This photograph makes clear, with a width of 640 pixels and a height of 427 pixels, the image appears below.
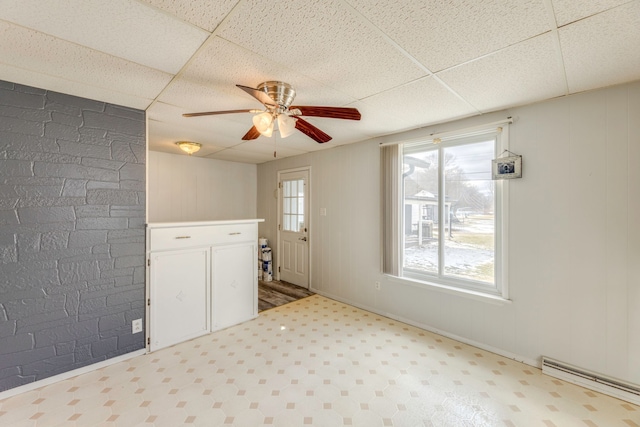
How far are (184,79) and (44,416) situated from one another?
8.00ft

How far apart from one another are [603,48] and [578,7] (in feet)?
1.76

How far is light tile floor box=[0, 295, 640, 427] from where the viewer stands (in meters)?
1.71

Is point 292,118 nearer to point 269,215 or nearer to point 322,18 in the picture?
point 322,18

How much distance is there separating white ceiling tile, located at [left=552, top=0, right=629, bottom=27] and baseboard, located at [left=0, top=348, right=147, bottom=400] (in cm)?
379

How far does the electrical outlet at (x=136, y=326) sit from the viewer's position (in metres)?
2.45

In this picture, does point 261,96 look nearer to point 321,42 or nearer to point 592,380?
point 321,42

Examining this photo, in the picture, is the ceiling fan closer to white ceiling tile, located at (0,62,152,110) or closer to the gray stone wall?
white ceiling tile, located at (0,62,152,110)

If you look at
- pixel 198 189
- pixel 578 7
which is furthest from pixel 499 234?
pixel 198 189

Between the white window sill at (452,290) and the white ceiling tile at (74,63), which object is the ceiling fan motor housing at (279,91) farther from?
the white window sill at (452,290)

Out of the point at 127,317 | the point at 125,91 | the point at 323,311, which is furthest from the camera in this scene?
the point at 323,311

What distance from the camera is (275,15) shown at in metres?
1.26

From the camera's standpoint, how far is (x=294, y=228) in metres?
4.73

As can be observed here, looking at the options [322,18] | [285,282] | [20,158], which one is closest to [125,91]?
[20,158]

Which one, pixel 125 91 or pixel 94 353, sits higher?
pixel 125 91
